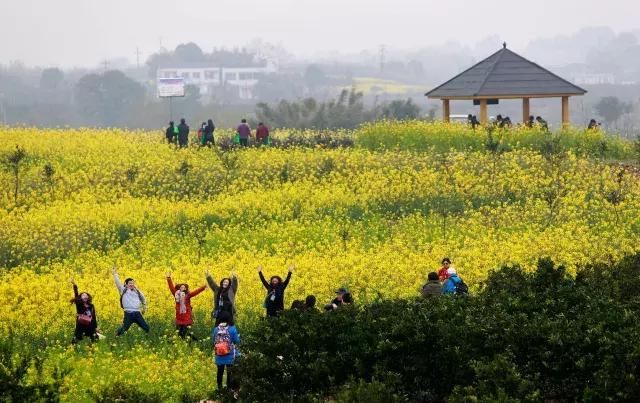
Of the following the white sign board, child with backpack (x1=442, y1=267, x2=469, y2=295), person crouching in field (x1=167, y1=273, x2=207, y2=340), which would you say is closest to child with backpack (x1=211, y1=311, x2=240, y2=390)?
person crouching in field (x1=167, y1=273, x2=207, y2=340)

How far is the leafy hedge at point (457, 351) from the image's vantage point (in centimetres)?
1146

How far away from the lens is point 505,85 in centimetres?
3725

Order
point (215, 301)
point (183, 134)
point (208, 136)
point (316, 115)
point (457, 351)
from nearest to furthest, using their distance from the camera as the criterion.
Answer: point (457, 351) → point (215, 301) → point (208, 136) → point (183, 134) → point (316, 115)

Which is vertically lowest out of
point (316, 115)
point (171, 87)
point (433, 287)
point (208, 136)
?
point (433, 287)

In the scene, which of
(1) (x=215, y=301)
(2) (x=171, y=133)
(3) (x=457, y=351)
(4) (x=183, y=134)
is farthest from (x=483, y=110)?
(3) (x=457, y=351)

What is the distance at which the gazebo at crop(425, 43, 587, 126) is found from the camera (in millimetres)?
36750

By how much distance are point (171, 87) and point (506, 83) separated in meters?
16.8

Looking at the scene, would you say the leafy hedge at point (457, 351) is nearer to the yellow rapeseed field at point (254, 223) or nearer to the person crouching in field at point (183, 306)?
the yellow rapeseed field at point (254, 223)

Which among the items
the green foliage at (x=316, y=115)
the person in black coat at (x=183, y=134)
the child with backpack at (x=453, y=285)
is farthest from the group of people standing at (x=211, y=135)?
the green foliage at (x=316, y=115)

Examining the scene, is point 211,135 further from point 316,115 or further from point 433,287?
point 316,115

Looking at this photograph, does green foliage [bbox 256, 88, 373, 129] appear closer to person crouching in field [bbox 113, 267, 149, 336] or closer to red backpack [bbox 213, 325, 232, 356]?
person crouching in field [bbox 113, 267, 149, 336]

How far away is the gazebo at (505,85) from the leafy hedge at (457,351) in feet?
72.2

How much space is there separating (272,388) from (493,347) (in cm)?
253

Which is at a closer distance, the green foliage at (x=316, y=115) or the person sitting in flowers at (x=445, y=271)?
the person sitting in flowers at (x=445, y=271)
